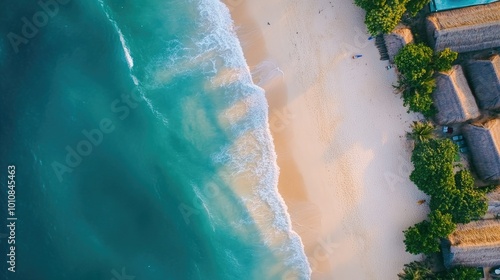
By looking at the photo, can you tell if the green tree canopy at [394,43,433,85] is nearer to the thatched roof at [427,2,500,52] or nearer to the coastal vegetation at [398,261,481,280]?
the thatched roof at [427,2,500,52]

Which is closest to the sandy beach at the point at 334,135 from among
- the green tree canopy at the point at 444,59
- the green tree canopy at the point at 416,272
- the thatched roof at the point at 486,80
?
the green tree canopy at the point at 416,272

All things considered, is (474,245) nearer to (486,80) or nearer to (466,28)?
A: (486,80)

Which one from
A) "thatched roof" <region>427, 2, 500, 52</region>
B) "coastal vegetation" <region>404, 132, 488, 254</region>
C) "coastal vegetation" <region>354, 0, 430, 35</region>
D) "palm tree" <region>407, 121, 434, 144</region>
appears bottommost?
"coastal vegetation" <region>404, 132, 488, 254</region>

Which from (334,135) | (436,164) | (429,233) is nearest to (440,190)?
(436,164)

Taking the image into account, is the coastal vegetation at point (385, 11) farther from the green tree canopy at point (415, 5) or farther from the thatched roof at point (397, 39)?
the thatched roof at point (397, 39)

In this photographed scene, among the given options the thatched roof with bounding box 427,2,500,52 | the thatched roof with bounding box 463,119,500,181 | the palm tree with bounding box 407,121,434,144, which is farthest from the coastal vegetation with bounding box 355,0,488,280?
the thatched roof with bounding box 463,119,500,181

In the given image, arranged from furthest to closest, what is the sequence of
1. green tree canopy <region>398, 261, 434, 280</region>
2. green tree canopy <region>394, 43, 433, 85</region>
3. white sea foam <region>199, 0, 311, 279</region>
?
white sea foam <region>199, 0, 311, 279</region>
green tree canopy <region>398, 261, 434, 280</region>
green tree canopy <region>394, 43, 433, 85</region>
